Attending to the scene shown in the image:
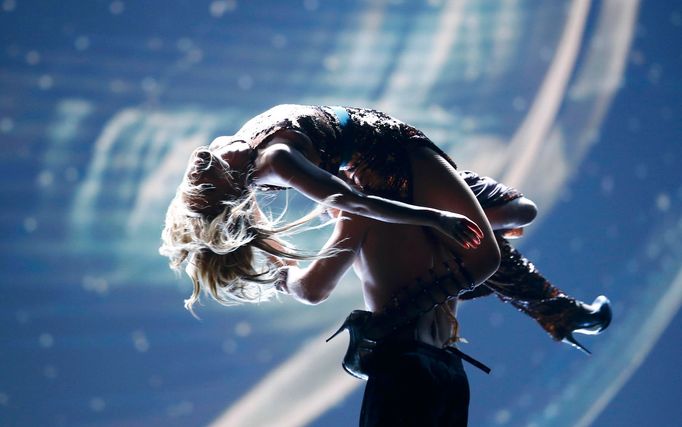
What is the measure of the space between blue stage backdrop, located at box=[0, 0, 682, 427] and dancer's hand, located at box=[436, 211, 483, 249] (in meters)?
2.02

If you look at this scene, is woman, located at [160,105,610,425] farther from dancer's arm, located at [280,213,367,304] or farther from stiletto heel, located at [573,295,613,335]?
stiletto heel, located at [573,295,613,335]

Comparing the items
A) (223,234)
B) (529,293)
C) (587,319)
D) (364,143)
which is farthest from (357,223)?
(587,319)

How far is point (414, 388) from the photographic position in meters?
1.46

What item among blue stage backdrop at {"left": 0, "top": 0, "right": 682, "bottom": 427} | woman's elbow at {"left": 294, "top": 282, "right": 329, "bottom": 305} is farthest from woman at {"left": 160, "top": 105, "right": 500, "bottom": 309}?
blue stage backdrop at {"left": 0, "top": 0, "right": 682, "bottom": 427}

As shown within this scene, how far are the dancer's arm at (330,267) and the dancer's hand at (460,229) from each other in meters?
0.29

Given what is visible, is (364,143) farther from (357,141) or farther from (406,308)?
(406,308)

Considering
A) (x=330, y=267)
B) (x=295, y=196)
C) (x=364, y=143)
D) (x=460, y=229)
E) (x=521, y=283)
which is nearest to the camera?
(x=460, y=229)

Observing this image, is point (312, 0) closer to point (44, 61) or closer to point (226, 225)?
point (44, 61)

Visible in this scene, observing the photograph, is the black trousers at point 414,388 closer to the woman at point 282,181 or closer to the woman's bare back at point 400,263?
the woman's bare back at point 400,263

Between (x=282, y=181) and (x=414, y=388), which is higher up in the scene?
(x=282, y=181)

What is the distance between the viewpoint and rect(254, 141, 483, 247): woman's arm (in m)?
1.42

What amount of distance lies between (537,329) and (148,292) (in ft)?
6.83

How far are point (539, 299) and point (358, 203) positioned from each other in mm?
727

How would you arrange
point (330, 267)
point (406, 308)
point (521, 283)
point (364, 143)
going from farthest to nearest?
point (521, 283) < point (330, 267) < point (364, 143) < point (406, 308)
